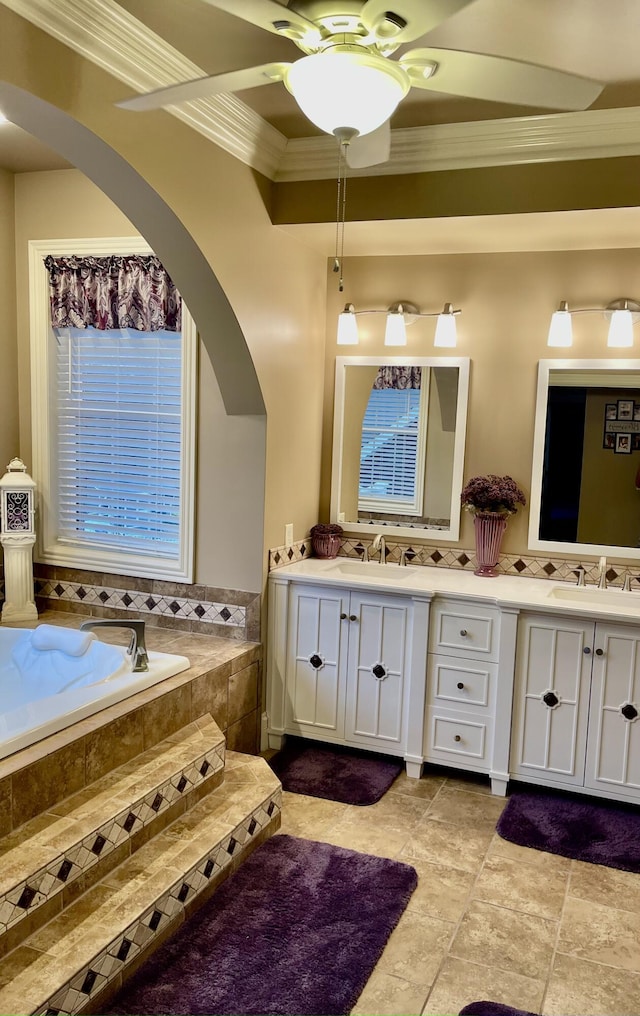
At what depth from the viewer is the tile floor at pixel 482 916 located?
231 cm

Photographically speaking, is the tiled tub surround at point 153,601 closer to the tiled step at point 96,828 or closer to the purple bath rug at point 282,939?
the tiled step at point 96,828

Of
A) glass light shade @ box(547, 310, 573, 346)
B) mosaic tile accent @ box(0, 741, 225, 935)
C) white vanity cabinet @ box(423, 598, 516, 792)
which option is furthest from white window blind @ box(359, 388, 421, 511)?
mosaic tile accent @ box(0, 741, 225, 935)

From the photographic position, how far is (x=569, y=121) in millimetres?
3051

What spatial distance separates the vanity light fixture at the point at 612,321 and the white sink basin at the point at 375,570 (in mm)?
1315

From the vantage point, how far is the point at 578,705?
3.41 m

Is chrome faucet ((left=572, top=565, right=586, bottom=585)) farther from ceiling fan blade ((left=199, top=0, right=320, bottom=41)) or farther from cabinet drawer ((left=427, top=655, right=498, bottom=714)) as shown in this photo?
ceiling fan blade ((left=199, top=0, right=320, bottom=41))

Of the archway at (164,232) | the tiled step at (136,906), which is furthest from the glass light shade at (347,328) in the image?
the tiled step at (136,906)

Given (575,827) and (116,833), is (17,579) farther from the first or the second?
(575,827)

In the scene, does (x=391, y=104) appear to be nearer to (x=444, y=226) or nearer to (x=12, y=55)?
(x=12, y=55)

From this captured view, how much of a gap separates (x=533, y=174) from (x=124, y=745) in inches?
106

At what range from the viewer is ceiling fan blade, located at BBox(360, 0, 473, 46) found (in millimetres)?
1537

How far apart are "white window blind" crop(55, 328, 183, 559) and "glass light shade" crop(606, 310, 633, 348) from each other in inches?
80.1

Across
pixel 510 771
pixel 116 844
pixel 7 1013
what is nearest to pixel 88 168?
pixel 116 844

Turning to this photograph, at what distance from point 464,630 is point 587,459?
108cm
